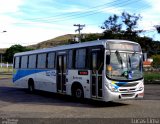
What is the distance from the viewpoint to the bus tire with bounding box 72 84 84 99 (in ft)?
56.7

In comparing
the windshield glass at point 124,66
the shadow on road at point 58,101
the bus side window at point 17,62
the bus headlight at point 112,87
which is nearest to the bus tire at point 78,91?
the shadow on road at point 58,101

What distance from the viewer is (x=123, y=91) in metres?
15.6

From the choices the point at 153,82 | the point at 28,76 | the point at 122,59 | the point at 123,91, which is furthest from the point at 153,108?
the point at 153,82

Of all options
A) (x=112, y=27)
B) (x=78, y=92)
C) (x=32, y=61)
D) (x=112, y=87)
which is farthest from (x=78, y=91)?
(x=112, y=27)

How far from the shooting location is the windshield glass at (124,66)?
15586 mm

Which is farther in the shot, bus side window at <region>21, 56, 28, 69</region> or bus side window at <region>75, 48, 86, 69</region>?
bus side window at <region>21, 56, 28, 69</region>

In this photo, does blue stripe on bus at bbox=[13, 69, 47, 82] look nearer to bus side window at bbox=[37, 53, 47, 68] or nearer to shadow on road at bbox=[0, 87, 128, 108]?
bus side window at bbox=[37, 53, 47, 68]

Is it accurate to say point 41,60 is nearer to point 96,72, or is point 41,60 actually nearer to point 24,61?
point 24,61

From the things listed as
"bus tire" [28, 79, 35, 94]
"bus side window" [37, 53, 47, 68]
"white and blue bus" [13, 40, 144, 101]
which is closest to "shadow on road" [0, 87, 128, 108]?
"white and blue bus" [13, 40, 144, 101]

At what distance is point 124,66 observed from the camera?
51.8ft

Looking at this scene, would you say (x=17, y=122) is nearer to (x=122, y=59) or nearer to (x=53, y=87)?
(x=122, y=59)

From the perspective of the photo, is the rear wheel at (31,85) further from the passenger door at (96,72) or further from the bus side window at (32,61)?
the passenger door at (96,72)

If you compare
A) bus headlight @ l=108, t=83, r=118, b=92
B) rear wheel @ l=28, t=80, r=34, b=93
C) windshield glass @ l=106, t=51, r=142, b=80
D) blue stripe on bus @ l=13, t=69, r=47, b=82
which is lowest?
rear wheel @ l=28, t=80, r=34, b=93

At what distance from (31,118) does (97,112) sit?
8.94 ft
